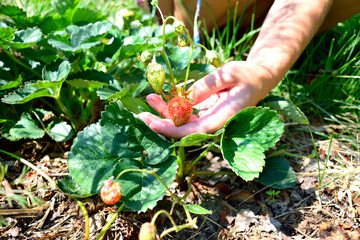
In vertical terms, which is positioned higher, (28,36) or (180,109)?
(28,36)

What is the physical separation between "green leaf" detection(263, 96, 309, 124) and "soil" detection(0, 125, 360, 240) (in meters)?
0.24

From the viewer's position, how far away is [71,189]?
1.02m

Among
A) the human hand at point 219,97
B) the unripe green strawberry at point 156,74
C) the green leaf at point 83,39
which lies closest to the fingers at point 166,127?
the human hand at point 219,97

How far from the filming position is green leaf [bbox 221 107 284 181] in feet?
3.08

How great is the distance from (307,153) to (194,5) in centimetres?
92

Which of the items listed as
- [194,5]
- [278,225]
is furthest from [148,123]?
[194,5]

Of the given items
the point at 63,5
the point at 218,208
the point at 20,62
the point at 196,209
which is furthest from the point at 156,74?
the point at 63,5

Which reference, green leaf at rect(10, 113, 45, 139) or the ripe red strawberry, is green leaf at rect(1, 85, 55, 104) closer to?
green leaf at rect(10, 113, 45, 139)

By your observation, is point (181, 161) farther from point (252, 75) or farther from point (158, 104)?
point (252, 75)

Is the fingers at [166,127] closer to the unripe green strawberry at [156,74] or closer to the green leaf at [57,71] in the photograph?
the unripe green strawberry at [156,74]


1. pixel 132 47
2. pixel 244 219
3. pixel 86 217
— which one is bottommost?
pixel 244 219

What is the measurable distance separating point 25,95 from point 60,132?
0.56 feet

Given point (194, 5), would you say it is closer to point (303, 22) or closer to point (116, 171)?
point (303, 22)

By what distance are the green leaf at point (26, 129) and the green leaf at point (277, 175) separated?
78 cm
